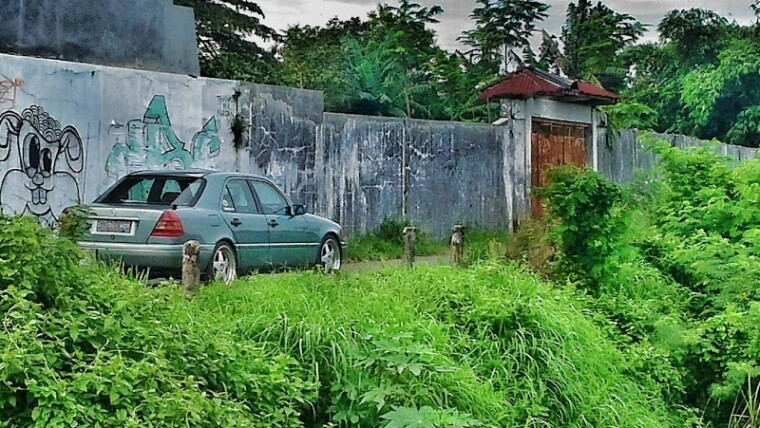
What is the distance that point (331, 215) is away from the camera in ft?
48.9

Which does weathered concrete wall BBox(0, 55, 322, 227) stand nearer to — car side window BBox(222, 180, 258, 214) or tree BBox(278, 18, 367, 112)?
car side window BBox(222, 180, 258, 214)

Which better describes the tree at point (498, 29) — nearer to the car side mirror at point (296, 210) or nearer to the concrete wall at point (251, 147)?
the concrete wall at point (251, 147)

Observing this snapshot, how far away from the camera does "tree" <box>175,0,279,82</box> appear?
28312 millimetres

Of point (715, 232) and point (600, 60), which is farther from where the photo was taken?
point (600, 60)

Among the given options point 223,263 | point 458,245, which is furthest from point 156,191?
point 458,245

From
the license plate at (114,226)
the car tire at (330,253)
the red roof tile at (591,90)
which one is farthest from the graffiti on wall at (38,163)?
the red roof tile at (591,90)

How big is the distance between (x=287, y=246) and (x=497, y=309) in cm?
457

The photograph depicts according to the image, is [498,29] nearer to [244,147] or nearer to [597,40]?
[597,40]

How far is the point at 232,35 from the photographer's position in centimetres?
2978

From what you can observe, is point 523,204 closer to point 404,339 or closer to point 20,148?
point 20,148

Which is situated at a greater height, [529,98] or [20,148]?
[529,98]

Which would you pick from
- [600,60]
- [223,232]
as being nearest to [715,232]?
[223,232]

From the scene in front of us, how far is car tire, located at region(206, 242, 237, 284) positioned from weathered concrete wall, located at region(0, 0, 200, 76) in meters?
4.69

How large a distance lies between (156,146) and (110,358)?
8690 millimetres
